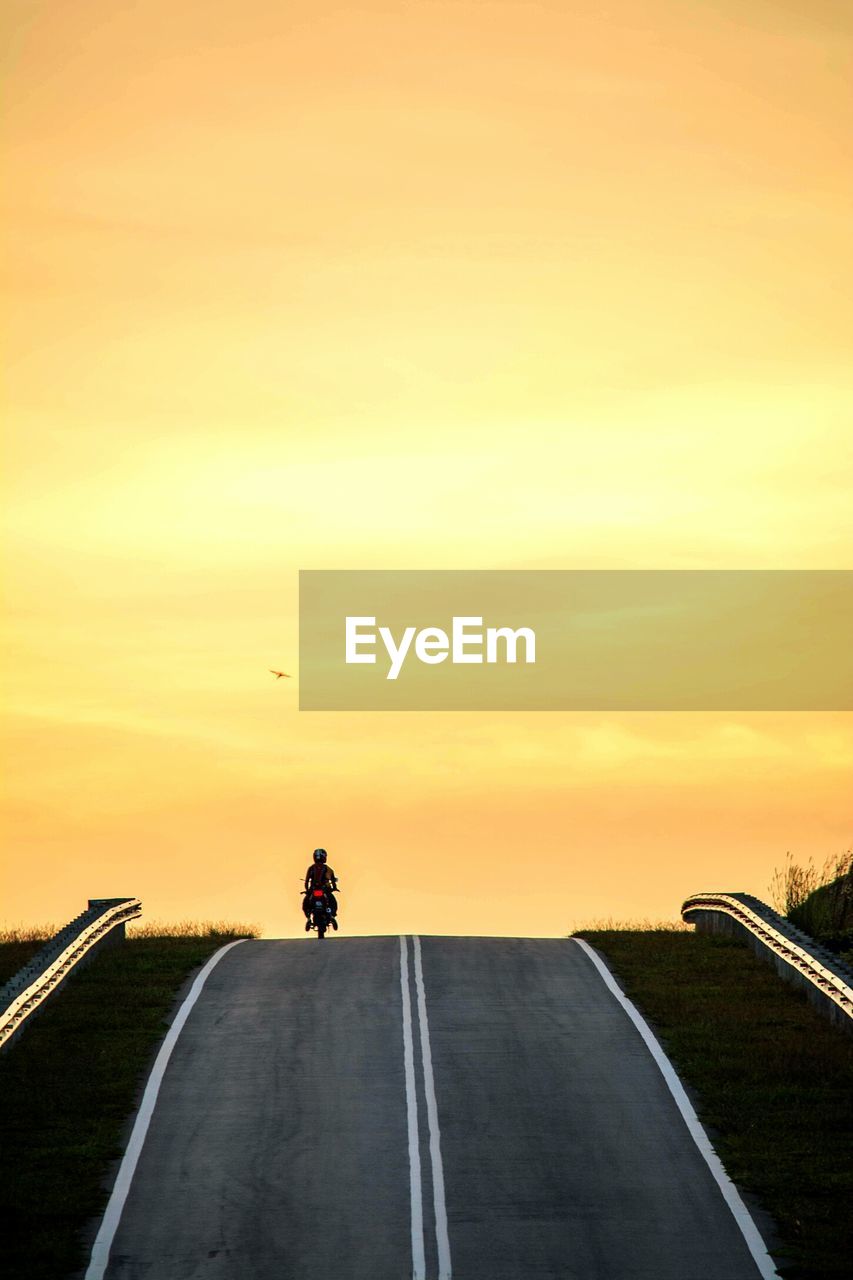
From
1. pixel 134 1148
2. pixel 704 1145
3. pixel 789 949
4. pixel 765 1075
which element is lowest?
pixel 704 1145

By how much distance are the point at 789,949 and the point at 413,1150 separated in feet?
38.6

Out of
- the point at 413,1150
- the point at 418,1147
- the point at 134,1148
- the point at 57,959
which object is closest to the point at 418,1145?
the point at 418,1147

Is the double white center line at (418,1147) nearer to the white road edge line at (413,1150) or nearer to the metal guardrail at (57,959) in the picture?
the white road edge line at (413,1150)

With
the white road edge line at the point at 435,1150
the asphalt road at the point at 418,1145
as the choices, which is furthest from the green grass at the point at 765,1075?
the white road edge line at the point at 435,1150

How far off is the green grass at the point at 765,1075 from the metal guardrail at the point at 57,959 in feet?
32.1

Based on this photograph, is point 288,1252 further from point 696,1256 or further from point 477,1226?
point 696,1256

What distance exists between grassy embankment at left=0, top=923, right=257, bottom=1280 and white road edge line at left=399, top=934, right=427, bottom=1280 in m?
3.38

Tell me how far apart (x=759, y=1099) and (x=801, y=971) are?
6.72 m

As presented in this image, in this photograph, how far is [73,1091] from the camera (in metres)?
23.8

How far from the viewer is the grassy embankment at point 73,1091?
18.6 metres

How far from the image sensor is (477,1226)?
721 inches

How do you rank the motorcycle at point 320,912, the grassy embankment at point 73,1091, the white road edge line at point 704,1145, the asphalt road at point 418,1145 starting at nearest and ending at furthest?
the asphalt road at point 418,1145, the white road edge line at point 704,1145, the grassy embankment at point 73,1091, the motorcycle at point 320,912

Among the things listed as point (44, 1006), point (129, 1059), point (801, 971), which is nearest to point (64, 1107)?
point (129, 1059)

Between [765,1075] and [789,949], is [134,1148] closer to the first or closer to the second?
[765,1075]
